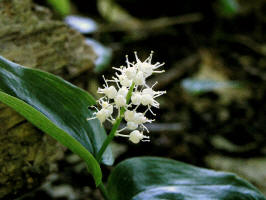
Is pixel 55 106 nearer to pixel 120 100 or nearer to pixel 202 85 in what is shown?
pixel 120 100

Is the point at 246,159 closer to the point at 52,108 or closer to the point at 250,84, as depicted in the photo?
the point at 250,84

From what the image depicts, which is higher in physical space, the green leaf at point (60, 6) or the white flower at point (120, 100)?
the green leaf at point (60, 6)

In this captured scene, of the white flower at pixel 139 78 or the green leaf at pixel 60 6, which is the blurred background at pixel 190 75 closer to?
the green leaf at pixel 60 6

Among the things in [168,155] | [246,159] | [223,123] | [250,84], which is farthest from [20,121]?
[250,84]

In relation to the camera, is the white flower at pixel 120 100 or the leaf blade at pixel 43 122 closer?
the leaf blade at pixel 43 122

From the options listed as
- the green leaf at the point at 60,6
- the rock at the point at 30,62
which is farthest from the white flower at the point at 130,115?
the green leaf at the point at 60,6

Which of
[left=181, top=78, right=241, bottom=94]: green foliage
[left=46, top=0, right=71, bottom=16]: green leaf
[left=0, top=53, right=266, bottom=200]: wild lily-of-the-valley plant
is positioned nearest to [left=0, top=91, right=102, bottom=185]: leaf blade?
[left=0, top=53, right=266, bottom=200]: wild lily-of-the-valley plant

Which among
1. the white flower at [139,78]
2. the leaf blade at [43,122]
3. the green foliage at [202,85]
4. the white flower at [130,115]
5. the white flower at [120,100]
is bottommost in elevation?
the leaf blade at [43,122]
